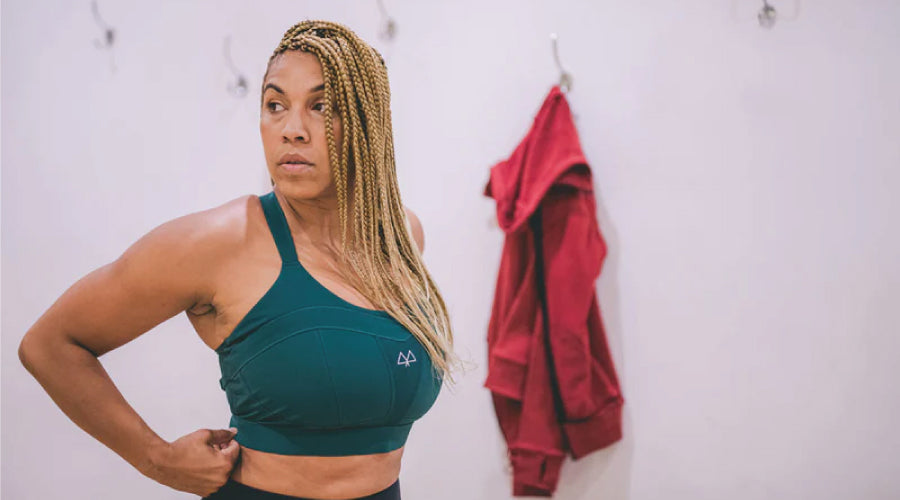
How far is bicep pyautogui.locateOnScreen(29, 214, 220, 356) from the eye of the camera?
87cm

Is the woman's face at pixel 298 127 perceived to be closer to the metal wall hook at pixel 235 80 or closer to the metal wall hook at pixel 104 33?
the metal wall hook at pixel 235 80

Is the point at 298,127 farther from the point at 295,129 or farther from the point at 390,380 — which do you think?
the point at 390,380

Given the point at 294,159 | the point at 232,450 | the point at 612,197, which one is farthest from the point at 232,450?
the point at 612,197

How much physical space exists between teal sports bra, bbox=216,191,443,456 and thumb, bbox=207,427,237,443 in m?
0.02

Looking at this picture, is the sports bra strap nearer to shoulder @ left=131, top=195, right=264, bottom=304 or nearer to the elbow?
shoulder @ left=131, top=195, right=264, bottom=304

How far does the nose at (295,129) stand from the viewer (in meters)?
0.91

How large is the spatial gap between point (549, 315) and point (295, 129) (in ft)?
2.80

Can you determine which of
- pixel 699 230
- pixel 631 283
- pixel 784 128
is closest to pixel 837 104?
pixel 784 128

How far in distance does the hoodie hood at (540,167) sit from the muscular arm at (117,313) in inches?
33.3

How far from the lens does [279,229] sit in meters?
0.93

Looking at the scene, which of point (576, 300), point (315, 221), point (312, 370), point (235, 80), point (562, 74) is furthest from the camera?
point (235, 80)

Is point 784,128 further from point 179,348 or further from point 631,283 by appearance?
point 179,348

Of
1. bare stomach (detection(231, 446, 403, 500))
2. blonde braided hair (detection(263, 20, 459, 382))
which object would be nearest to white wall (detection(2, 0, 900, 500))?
blonde braided hair (detection(263, 20, 459, 382))

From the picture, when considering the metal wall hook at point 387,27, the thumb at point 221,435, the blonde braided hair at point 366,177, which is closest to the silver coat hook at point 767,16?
the metal wall hook at point 387,27
